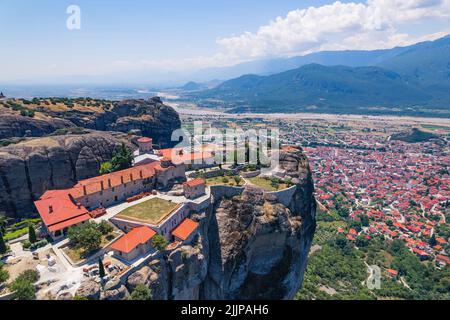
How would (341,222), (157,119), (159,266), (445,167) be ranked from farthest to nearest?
(445,167) → (341,222) → (157,119) → (159,266)

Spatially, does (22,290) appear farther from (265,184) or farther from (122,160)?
(265,184)

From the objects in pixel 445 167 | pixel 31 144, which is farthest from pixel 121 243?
pixel 445 167

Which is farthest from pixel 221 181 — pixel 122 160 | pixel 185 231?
pixel 122 160

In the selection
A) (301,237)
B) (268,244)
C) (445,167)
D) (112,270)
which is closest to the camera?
(112,270)

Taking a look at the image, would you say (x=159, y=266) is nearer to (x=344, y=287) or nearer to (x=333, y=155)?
(x=344, y=287)

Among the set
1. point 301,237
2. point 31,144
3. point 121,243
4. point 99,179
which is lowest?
point 301,237

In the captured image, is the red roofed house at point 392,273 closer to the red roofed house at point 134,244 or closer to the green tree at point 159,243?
the green tree at point 159,243

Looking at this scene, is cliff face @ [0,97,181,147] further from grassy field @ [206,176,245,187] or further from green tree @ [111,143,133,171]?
grassy field @ [206,176,245,187]

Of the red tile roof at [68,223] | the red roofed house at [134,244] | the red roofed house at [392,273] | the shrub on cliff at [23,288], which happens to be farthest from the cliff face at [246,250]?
the red roofed house at [392,273]
